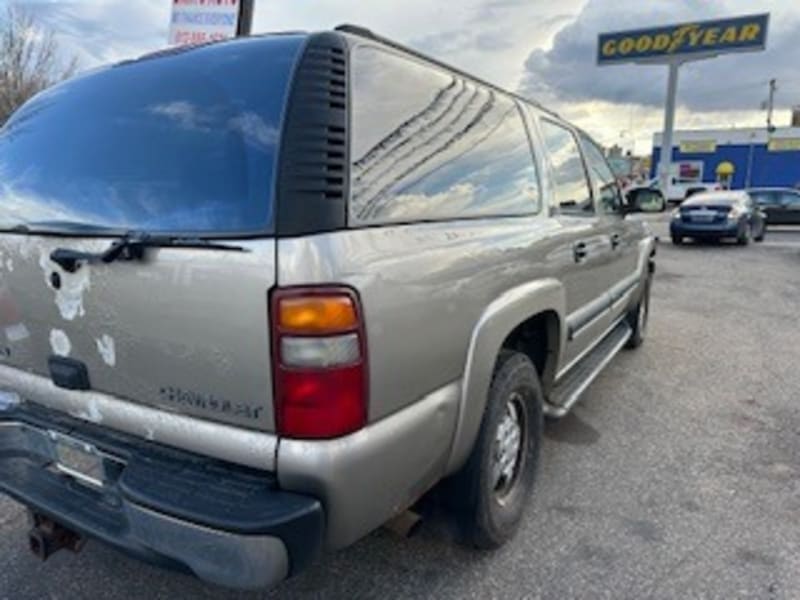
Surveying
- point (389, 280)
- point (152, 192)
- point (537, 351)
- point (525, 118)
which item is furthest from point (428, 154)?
point (537, 351)

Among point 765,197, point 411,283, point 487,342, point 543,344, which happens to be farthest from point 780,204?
point 411,283

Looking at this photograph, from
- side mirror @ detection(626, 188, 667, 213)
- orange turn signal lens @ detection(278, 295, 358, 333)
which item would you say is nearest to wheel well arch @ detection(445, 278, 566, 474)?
orange turn signal lens @ detection(278, 295, 358, 333)

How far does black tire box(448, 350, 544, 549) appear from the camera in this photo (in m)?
Result: 2.43

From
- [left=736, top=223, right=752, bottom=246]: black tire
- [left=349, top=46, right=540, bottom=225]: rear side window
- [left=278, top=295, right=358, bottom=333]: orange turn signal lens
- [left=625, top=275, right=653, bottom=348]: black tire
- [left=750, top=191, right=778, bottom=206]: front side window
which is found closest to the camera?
[left=278, top=295, right=358, bottom=333]: orange turn signal lens

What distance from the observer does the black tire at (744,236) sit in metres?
14.9

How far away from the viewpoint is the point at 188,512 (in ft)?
5.62

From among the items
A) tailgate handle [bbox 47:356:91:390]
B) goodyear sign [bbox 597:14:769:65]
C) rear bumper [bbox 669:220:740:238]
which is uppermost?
goodyear sign [bbox 597:14:769:65]

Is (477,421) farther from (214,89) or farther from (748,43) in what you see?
(748,43)

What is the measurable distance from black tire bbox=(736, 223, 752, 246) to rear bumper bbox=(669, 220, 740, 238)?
0.24 metres

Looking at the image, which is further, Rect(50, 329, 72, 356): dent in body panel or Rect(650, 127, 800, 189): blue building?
Rect(650, 127, 800, 189): blue building

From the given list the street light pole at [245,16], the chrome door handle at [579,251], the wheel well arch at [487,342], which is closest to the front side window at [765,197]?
the street light pole at [245,16]

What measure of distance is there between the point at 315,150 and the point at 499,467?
168 cm

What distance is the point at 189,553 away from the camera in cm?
173

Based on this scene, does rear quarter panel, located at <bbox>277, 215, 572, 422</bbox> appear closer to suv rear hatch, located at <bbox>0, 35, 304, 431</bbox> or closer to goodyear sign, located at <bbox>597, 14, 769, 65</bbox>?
suv rear hatch, located at <bbox>0, 35, 304, 431</bbox>
